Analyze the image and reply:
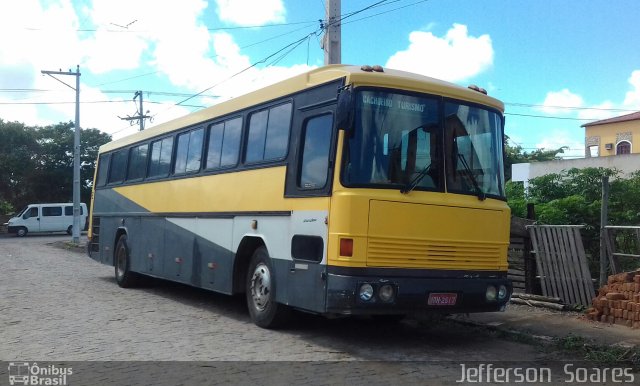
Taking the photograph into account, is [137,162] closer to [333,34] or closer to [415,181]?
[333,34]

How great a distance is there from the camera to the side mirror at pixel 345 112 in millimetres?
6664

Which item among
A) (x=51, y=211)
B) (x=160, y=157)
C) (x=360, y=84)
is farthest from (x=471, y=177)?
(x=51, y=211)

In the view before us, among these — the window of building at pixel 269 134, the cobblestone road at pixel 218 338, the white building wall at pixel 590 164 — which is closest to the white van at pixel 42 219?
the white building wall at pixel 590 164

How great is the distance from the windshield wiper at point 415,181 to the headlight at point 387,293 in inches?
42.2

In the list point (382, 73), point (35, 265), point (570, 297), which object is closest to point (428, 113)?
point (382, 73)

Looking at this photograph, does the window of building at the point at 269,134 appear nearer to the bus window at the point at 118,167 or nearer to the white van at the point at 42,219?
the bus window at the point at 118,167

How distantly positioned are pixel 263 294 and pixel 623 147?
4742 centimetres

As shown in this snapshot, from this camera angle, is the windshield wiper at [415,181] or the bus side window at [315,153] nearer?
the windshield wiper at [415,181]

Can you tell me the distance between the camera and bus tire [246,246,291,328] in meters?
8.05

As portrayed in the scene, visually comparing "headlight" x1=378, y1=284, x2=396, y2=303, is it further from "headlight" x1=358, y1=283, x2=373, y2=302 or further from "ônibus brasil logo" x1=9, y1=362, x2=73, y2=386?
"ônibus brasil logo" x1=9, y1=362, x2=73, y2=386

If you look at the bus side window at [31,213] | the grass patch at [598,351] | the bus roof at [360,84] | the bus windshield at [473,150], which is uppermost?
the bus roof at [360,84]

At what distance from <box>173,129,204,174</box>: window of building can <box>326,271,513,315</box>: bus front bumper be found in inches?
184

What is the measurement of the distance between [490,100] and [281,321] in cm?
398

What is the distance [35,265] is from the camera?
18562 mm
